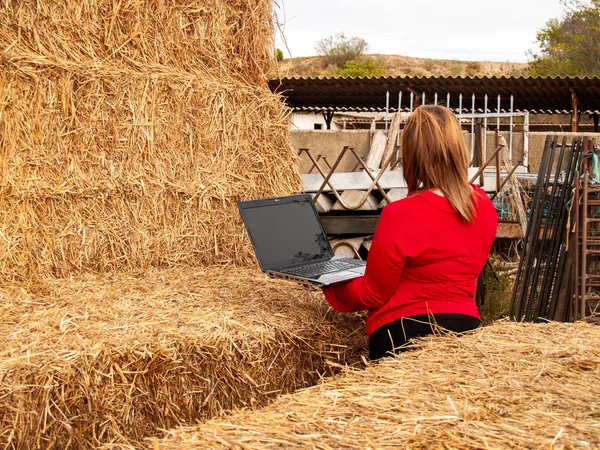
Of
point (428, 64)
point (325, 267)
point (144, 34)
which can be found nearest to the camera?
point (325, 267)

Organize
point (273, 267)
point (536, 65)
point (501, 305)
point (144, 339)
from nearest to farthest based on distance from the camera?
1. point (144, 339)
2. point (273, 267)
3. point (501, 305)
4. point (536, 65)

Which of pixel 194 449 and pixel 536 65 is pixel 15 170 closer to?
pixel 194 449

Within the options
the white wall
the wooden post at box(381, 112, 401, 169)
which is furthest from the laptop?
the white wall

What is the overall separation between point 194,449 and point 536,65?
4118 cm

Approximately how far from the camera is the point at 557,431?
175 cm

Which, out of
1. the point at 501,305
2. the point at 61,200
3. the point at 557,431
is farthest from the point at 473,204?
the point at 501,305

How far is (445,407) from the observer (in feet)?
6.37

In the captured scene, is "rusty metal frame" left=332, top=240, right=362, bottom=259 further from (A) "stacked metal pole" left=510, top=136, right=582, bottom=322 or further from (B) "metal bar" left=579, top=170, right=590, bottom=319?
(B) "metal bar" left=579, top=170, right=590, bottom=319

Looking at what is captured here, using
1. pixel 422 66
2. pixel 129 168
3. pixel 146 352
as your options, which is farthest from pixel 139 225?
pixel 422 66

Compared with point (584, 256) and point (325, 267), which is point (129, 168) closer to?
point (325, 267)

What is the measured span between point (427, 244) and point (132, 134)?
2571 mm

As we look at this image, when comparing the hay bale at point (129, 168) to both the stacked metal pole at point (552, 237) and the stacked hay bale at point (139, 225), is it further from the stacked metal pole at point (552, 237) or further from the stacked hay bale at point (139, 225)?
the stacked metal pole at point (552, 237)

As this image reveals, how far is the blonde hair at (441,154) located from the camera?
9.98 feet

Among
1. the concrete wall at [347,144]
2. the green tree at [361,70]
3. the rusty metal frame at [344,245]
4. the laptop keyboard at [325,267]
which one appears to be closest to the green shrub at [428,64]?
the green tree at [361,70]
